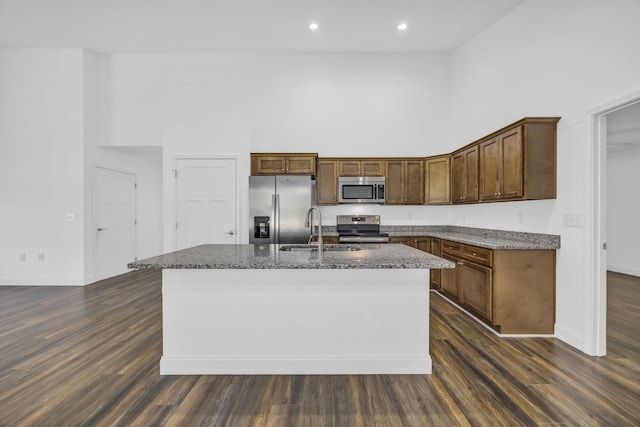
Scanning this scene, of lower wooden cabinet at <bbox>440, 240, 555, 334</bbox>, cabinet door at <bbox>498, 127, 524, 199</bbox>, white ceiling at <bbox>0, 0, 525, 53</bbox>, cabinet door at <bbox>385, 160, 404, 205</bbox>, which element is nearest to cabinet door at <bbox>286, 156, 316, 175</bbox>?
cabinet door at <bbox>385, 160, 404, 205</bbox>

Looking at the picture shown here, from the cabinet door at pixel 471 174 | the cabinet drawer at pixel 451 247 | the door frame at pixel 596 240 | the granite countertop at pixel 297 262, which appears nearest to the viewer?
the granite countertop at pixel 297 262

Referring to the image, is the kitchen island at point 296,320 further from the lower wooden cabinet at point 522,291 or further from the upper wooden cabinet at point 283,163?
the upper wooden cabinet at point 283,163

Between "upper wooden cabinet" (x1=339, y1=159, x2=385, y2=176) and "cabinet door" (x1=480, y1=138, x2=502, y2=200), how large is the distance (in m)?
1.67

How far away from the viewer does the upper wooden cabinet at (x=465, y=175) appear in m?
4.12

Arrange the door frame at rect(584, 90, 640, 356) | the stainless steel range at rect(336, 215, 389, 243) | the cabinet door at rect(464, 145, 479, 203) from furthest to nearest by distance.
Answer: the stainless steel range at rect(336, 215, 389, 243) → the cabinet door at rect(464, 145, 479, 203) → the door frame at rect(584, 90, 640, 356)

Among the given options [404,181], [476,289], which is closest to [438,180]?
[404,181]

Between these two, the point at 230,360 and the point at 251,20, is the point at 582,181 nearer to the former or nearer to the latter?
the point at 230,360

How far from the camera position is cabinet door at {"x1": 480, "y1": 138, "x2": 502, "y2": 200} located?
3.54m

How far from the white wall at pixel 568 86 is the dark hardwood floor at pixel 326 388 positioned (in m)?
0.65

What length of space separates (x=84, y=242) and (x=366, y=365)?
5.27 m

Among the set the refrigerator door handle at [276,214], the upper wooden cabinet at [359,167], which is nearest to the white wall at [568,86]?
the upper wooden cabinet at [359,167]

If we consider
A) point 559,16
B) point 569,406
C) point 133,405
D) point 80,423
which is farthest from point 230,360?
point 559,16

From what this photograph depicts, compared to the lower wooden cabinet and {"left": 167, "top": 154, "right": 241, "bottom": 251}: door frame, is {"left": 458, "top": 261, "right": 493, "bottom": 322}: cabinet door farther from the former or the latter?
{"left": 167, "top": 154, "right": 241, "bottom": 251}: door frame

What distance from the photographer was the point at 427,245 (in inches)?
190
